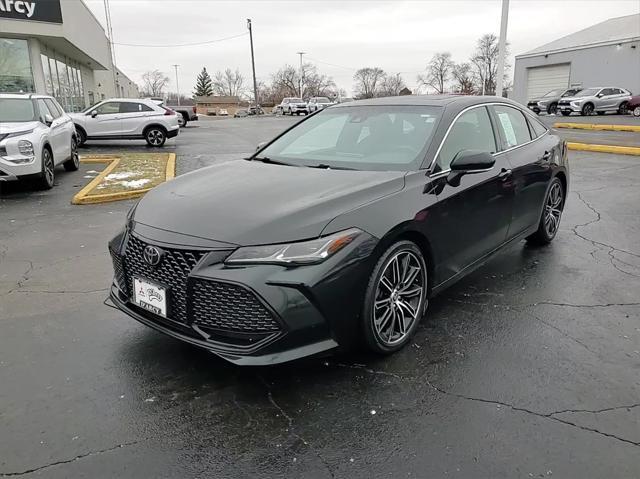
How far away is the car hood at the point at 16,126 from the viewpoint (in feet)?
27.1

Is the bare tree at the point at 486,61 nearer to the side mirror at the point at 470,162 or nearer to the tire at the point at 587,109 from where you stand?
the tire at the point at 587,109

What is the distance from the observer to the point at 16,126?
855cm

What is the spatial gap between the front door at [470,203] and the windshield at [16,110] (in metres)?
8.27

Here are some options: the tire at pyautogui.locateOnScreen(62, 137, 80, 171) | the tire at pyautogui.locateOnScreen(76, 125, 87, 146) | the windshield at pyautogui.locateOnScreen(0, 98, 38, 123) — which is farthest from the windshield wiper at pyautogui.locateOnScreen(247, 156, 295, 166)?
the tire at pyautogui.locateOnScreen(76, 125, 87, 146)

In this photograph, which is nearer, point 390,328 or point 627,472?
point 627,472

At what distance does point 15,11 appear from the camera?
17.0m

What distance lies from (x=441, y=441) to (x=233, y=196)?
1848mm

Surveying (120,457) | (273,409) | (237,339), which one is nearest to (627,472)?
(273,409)

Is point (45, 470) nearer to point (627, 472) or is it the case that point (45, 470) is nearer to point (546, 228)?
point (627, 472)

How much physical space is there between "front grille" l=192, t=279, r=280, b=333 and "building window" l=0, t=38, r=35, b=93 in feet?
62.4

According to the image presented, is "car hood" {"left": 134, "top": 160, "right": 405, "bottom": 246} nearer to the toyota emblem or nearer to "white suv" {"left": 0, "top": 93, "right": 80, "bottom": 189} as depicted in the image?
the toyota emblem

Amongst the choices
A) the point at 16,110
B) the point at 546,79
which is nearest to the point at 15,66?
the point at 16,110

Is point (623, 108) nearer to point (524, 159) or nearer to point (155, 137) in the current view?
point (155, 137)

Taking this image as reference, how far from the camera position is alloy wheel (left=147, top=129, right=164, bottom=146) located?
55.1ft
